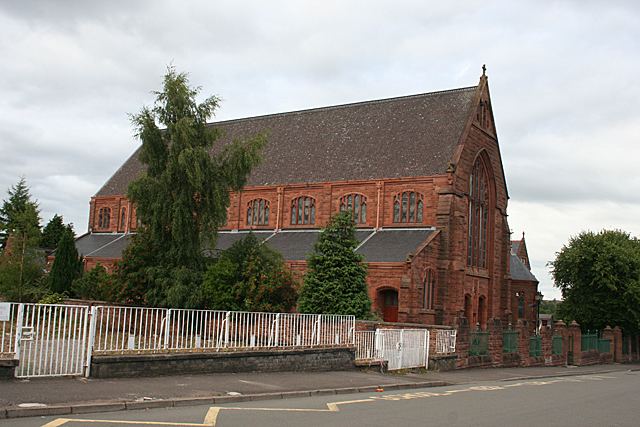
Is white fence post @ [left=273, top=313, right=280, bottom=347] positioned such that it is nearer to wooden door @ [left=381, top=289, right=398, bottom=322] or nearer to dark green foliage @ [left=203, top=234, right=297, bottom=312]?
dark green foliage @ [left=203, top=234, right=297, bottom=312]

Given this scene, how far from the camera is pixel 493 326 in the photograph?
97.7 feet

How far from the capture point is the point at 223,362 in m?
17.6

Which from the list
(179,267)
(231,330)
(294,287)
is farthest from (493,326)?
(231,330)

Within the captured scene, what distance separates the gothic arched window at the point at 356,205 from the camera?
4147 centimetres

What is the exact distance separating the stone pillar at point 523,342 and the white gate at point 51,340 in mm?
22719

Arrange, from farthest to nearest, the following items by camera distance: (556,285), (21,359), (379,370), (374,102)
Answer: (556,285) → (374,102) → (379,370) → (21,359)

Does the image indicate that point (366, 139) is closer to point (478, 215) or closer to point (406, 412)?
point (478, 215)

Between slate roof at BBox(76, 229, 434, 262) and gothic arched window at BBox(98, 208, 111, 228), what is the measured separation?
432 centimetres

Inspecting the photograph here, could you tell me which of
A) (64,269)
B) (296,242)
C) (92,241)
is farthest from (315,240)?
→ (92,241)

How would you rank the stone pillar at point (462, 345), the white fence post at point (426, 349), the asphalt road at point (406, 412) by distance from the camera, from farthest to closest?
the stone pillar at point (462, 345)
the white fence post at point (426, 349)
the asphalt road at point (406, 412)

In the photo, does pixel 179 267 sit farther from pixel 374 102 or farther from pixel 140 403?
pixel 374 102

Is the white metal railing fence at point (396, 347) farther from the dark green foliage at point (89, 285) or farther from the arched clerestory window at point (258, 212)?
the arched clerestory window at point (258, 212)

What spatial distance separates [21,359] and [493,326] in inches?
822

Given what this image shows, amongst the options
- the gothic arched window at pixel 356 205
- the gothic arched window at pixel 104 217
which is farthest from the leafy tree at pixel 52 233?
the gothic arched window at pixel 356 205
